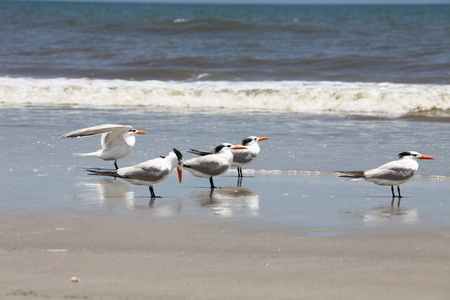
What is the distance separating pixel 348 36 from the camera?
3353 cm

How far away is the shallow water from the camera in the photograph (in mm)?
6004

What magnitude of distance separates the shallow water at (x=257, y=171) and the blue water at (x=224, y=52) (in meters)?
7.80

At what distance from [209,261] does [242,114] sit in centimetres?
988

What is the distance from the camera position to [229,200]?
663cm

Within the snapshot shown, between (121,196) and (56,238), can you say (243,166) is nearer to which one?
(121,196)

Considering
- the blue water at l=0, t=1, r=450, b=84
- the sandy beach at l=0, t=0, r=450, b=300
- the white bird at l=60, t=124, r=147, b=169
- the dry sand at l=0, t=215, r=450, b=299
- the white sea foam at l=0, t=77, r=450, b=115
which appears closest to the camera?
the dry sand at l=0, t=215, r=450, b=299

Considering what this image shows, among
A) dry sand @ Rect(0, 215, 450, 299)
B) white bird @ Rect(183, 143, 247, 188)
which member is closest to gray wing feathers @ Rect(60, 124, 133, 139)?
white bird @ Rect(183, 143, 247, 188)

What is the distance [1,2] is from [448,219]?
73102mm

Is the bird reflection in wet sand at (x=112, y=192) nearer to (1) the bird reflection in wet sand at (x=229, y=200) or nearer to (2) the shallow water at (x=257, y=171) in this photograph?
(2) the shallow water at (x=257, y=171)

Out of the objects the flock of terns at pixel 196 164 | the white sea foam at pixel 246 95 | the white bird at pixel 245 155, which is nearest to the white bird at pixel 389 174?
the flock of terns at pixel 196 164

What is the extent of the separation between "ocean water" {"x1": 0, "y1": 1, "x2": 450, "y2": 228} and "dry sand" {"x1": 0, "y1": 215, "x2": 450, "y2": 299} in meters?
0.49

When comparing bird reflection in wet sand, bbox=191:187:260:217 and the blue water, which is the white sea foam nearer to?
the blue water

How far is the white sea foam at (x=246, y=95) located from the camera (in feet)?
50.8

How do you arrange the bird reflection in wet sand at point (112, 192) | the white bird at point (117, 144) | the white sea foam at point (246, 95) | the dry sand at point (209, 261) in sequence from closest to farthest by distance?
the dry sand at point (209, 261), the bird reflection in wet sand at point (112, 192), the white bird at point (117, 144), the white sea foam at point (246, 95)
